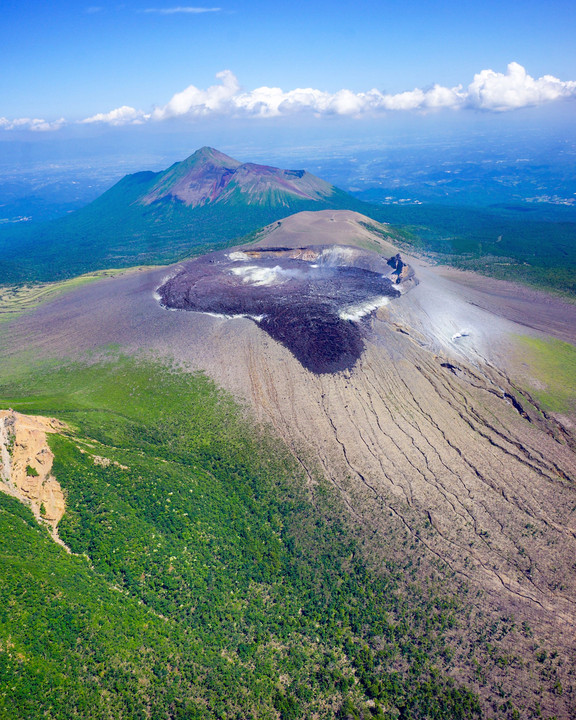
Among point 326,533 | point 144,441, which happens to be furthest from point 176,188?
point 326,533

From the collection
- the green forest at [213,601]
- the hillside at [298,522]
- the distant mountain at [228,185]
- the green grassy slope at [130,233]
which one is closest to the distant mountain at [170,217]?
the distant mountain at [228,185]

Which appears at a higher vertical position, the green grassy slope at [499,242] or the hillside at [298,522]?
the green grassy slope at [499,242]

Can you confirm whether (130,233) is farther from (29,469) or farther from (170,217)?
(29,469)

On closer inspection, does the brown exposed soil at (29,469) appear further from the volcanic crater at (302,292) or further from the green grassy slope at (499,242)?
the green grassy slope at (499,242)

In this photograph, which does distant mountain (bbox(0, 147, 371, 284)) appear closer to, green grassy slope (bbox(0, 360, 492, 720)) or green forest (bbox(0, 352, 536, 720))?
green grassy slope (bbox(0, 360, 492, 720))

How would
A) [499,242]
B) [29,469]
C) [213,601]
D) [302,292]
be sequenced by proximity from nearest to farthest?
1. [213,601]
2. [29,469]
3. [302,292]
4. [499,242]

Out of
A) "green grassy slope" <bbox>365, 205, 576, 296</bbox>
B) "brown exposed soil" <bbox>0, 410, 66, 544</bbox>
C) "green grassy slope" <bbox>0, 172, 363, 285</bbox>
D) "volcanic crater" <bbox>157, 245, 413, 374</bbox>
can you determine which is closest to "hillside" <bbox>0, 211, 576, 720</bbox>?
"brown exposed soil" <bbox>0, 410, 66, 544</bbox>

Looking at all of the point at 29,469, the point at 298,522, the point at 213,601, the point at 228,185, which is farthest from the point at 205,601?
the point at 228,185
